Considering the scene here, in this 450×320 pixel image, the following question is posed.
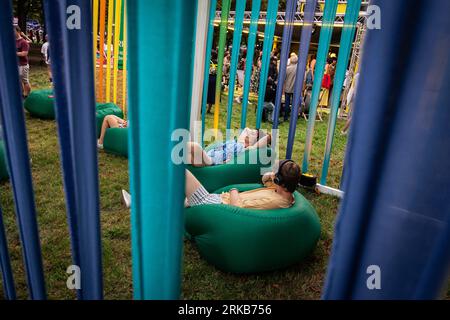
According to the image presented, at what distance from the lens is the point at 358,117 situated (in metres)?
0.91

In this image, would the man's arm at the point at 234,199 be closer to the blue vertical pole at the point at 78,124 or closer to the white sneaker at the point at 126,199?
the white sneaker at the point at 126,199

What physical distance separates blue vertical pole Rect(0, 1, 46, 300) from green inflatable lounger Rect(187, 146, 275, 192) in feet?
7.19

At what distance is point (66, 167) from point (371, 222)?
111 cm

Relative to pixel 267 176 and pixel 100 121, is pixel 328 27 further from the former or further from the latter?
pixel 100 121

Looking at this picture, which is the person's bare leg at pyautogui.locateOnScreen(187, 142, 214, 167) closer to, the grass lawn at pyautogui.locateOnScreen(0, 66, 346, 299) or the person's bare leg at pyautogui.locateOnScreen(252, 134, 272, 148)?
the person's bare leg at pyautogui.locateOnScreen(252, 134, 272, 148)

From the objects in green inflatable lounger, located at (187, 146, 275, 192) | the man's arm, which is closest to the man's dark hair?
the man's arm

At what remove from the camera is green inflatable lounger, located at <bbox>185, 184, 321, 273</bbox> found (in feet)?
8.09

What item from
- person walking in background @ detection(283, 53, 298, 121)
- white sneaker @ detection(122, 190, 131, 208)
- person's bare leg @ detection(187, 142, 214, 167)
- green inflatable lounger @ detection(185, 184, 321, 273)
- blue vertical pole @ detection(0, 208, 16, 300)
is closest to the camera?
blue vertical pole @ detection(0, 208, 16, 300)

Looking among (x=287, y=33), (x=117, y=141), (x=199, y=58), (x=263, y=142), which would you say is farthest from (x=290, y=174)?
(x=117, y=141)

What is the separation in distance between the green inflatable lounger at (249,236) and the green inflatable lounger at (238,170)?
90 cm

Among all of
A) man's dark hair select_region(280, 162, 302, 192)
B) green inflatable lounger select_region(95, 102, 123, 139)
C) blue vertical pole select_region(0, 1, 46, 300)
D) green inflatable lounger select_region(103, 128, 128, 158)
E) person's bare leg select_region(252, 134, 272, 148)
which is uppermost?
blue vertical pole select_region(0, 1, 46, 300)

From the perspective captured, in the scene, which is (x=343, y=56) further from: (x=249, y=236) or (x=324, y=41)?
(x=249, y=236)

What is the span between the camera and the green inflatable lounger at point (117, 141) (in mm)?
4742

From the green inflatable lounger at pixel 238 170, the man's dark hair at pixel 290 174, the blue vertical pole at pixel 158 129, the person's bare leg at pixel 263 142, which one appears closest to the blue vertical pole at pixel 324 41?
the person's bare leg at pixel 263 142
